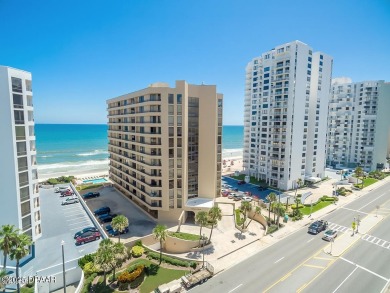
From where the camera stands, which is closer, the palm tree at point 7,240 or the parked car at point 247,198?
the palm tree at point 7,240

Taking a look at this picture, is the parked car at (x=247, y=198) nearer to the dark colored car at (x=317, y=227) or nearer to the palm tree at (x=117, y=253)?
the dark colored car at (x=317, y=227)

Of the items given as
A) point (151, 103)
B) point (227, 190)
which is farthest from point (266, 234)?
point (151, 103)

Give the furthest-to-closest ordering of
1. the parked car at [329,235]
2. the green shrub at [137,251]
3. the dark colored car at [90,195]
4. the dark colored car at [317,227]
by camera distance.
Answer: the dark colored car at [90,195], the dark colored car at [317,227], the parked car at [329,235], the green shrub at [137,251]

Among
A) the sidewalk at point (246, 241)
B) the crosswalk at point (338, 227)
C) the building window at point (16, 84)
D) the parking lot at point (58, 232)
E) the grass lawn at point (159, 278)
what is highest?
the building window at point (16, 84)

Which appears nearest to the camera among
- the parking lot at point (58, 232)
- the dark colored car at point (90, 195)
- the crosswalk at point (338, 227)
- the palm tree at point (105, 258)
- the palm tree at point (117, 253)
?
the palm tree at point (105, 258)

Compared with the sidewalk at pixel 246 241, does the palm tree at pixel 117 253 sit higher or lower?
higher

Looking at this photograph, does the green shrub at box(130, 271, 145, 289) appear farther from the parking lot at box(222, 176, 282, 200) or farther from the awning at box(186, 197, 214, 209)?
the parking lot at box(222, 176, 282, 200)

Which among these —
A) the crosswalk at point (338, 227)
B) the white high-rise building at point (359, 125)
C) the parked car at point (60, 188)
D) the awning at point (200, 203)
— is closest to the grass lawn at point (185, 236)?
the awning at point (200, 203)
